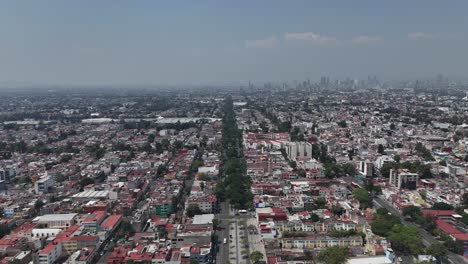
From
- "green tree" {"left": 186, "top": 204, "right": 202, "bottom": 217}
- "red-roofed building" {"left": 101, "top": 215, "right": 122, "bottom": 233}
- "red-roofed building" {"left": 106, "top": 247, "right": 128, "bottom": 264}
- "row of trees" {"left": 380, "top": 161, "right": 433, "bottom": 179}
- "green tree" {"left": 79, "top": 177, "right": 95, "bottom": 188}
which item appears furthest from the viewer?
"row of trees" {"left": 380, "top": 161, "right": 433, "bottom": 179}

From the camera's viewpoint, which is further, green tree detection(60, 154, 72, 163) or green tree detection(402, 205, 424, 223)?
green tree detection(60, 154, 72, 163)

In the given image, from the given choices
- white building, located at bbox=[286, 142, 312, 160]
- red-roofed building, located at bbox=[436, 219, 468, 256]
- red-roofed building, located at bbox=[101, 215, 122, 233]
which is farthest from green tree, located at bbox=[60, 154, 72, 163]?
red-roofed building, located at bbox=[436, 219, 468, 256]

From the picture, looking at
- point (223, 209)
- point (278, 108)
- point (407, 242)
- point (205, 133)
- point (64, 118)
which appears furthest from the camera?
point (278, 108)

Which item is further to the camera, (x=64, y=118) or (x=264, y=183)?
(x=64, y=118)

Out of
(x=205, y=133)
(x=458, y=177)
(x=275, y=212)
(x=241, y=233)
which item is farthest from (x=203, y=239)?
(x=205, y=133)

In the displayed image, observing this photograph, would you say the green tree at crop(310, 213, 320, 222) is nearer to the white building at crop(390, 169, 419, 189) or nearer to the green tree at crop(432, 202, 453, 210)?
the green tree at crop(432, 202, 453, 210)

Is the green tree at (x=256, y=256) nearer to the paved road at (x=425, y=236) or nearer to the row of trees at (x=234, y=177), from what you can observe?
the row of trees at (x=234, y=177)

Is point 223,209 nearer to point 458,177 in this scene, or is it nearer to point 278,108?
point 458,177
